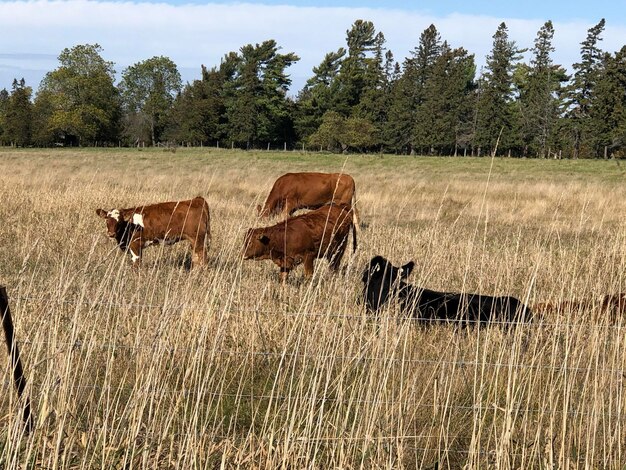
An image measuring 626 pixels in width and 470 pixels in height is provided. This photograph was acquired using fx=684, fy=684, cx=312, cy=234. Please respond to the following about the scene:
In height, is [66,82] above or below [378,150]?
above

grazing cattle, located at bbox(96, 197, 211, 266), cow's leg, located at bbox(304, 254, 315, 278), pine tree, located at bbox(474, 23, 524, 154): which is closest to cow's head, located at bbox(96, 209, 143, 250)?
A: grazing cattle, located at bbox(96, 197, 211, 266)

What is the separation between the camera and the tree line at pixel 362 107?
70.2 metres

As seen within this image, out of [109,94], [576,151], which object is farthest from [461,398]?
[109,94]

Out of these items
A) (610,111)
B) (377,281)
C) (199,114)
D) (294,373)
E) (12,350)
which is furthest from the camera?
(199,114)

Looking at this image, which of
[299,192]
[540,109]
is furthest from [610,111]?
[299,192]

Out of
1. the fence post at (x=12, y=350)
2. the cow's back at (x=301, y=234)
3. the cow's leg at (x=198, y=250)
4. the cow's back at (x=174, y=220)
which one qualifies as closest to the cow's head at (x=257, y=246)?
the cow's back at (x=301, y=234)

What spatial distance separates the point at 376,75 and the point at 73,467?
82.3m

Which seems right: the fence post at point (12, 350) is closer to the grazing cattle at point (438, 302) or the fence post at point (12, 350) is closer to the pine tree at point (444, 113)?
the grazing cattle at point (438, 302)

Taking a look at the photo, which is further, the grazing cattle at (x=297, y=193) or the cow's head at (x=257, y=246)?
the grazing cattle at (x=297, y=193)

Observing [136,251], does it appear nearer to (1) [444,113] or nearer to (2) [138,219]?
(2) [138,219]

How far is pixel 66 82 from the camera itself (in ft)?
271

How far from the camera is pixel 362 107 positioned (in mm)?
80250

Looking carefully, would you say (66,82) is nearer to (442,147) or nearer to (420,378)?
(442,147)

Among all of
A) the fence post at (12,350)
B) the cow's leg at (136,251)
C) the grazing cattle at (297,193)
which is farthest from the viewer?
the grazing cattle at (297,193)
